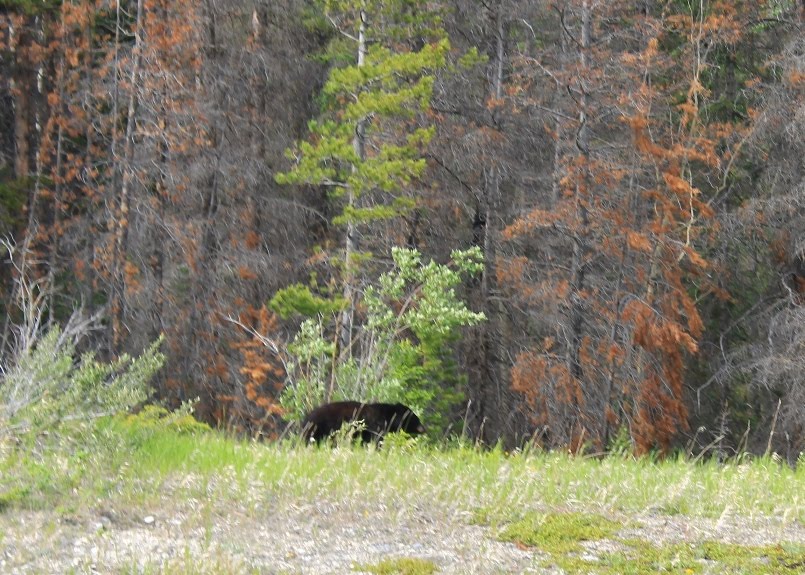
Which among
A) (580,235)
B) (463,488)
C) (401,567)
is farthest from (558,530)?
(580,235)

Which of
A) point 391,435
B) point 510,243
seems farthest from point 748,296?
point 391,435

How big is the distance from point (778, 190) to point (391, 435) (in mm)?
14630

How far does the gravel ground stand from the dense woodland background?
44.8ft

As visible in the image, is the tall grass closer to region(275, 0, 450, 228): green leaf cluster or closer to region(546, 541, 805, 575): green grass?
region(546, 541, 805, 575): green grass

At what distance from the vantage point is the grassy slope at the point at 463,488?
5164mm

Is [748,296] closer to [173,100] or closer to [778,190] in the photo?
[778,190]

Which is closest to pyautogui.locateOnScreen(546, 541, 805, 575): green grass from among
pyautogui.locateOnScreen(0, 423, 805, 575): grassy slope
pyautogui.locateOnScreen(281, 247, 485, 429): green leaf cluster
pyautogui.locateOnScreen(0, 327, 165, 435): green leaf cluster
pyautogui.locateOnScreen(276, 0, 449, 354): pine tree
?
pyautogui.locateOnScreen(0, 423, 805, 575): grassy slope

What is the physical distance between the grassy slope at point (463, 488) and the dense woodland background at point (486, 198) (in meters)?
12.2

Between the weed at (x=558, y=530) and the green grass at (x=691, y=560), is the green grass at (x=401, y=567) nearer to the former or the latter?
the green grass at (x=691, y=560)

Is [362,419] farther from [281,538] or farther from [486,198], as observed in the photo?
[486,198]

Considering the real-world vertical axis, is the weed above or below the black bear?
above

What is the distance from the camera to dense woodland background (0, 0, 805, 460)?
2080cm

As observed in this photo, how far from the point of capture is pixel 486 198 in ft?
78.5

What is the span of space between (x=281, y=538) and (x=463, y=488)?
147 cm
